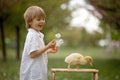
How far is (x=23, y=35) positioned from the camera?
34688 mm

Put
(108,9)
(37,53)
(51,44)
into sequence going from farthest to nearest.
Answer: (108,9)
(37,53)
(51,44)

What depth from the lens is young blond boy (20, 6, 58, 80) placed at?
693 cm

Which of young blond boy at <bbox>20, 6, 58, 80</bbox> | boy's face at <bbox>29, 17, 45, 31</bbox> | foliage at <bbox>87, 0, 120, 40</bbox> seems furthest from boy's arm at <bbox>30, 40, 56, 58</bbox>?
foliage at <bbox>87, 0, 120, 40</bbox>

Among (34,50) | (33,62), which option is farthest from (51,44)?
(33,62)

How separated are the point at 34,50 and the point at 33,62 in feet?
0.70

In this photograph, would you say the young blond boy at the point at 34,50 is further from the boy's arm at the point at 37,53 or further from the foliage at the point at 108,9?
the foliage at the point at 108,9

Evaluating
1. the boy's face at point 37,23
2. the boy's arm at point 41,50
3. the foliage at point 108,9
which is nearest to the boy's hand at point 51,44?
the boy's arm at point 41,50

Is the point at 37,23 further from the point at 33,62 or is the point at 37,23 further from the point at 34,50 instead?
the point at 33,62

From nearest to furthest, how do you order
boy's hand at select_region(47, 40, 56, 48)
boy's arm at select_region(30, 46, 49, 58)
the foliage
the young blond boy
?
1. boy's hand at select_region(47, 40, 56, 48)
2. boy's arm at select_region(30, 46, 49, 58)
3. the young blond boy
4. the foliage

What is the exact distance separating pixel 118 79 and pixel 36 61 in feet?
19.4

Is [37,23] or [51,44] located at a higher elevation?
[37,23]

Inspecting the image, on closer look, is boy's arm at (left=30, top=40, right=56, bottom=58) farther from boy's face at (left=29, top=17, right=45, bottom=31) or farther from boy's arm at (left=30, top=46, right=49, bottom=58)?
boy's face at (left=29, top=17, right=45, bottom=31)

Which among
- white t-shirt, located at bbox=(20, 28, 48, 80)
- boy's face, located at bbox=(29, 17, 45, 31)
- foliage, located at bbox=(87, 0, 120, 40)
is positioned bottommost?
white t-shirt, located at bbox=(20, 28, 48, 80)

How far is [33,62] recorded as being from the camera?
6.97m
